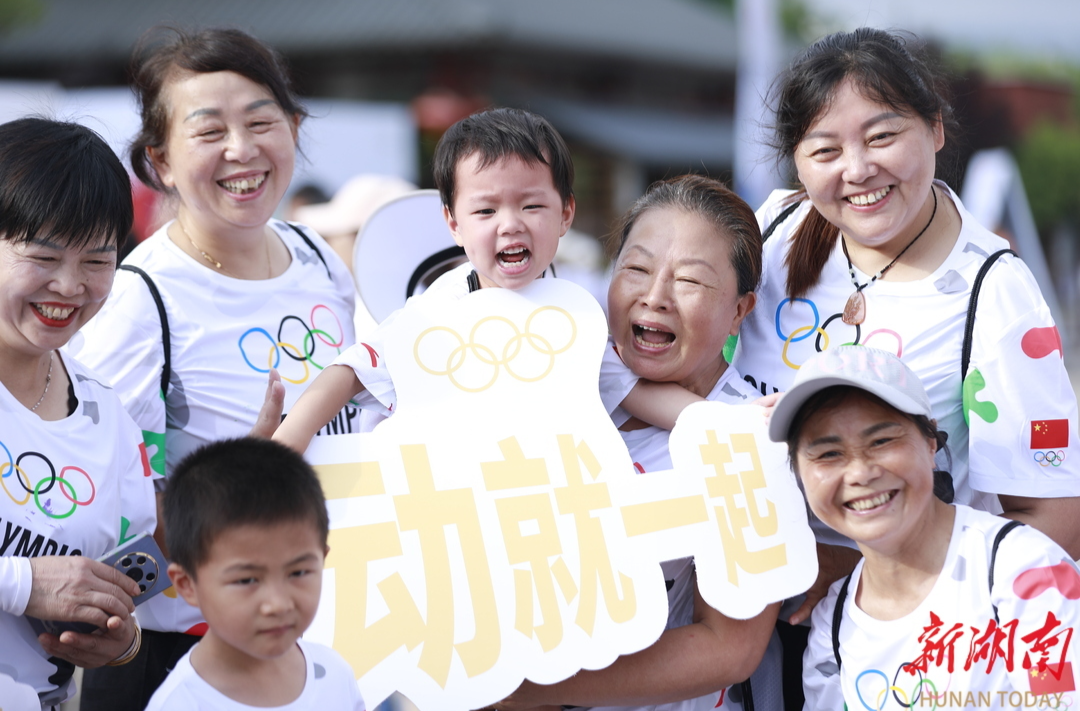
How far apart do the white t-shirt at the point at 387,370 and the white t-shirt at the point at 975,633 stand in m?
0.69

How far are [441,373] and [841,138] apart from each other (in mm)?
1016

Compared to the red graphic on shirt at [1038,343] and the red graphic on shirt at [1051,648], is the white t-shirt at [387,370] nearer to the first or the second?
the red graphic on shirt at [1038,343]

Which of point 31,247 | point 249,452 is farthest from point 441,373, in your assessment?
point 31,247

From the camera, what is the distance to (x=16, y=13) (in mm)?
14547

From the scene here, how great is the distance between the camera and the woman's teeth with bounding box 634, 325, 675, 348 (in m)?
2.29

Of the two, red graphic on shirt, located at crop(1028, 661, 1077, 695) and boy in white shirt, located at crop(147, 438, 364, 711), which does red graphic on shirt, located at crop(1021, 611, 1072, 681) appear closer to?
red graphic on shirt, located at crop(1028, 661, 1077, 695)

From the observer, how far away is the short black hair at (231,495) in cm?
164

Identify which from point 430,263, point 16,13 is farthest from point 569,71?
point 430,263

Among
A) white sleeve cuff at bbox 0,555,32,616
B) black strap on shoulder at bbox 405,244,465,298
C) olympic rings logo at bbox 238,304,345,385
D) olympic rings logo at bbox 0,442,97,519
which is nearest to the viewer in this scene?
white sleeve cuff at bbox 0,555,32,616

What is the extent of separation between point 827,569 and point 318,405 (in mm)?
1157

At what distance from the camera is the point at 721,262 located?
2.32 metres

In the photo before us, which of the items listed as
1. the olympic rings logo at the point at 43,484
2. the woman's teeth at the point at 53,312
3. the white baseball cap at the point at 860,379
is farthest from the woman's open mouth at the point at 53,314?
the white baseball cap at the point at 860,379

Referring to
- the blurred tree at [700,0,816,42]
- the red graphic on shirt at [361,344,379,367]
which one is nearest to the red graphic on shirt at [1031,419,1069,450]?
the red graphic on shirt at [361,344,379,367]

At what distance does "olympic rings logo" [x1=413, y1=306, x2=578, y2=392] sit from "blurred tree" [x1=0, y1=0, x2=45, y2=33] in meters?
14.9
